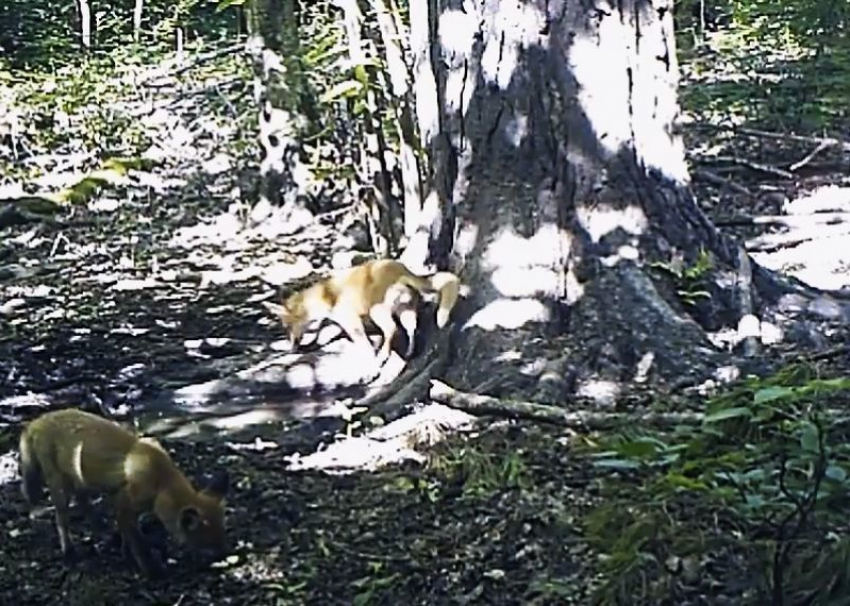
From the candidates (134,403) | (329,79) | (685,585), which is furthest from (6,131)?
(685,585)

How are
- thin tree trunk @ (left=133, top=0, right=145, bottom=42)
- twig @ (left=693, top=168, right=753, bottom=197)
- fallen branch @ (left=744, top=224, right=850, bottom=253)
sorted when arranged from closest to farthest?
1. fallen branch @ (left=744, top=224, right=850, bottom=253)
2. twig @ (left=693, top=168, right=753, bottom=197)
3. thin tree trunk @ (left=133, top=0, right=145, bottom=42)

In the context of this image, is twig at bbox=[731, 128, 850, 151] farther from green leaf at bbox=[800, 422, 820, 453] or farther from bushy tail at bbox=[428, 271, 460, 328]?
green leaf at bbox=[800, 422, 820, 453]

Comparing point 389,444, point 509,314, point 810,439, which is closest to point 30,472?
point 389,444

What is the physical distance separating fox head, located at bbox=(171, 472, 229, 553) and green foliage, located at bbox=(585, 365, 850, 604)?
1.30 m

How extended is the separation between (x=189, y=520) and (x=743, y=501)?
1959 mm

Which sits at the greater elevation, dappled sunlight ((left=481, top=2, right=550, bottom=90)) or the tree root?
dappled sunlight ((left=481, top=2, right=550, bottom=90))

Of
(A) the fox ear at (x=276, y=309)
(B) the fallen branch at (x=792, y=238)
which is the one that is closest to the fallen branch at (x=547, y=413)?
(A) the fox ear at (x=276, y=309)

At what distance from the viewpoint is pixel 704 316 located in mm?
6133

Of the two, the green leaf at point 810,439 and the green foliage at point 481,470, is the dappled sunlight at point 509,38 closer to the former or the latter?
the green foliage at point 481,470

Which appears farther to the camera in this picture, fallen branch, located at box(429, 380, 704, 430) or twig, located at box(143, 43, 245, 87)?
twig, located at box(143, 43, 245, 87)

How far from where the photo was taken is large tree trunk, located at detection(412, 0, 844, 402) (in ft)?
19.3

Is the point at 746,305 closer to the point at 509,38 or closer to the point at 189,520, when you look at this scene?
the point at 509,38

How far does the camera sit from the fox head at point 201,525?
15.1 ft

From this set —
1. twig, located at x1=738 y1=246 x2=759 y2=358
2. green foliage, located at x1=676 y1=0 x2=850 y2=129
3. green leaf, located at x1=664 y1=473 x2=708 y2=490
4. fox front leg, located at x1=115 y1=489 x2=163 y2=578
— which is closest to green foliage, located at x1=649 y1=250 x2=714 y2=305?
twig, located at x1=738 y1=246 x2=759 y2=358
